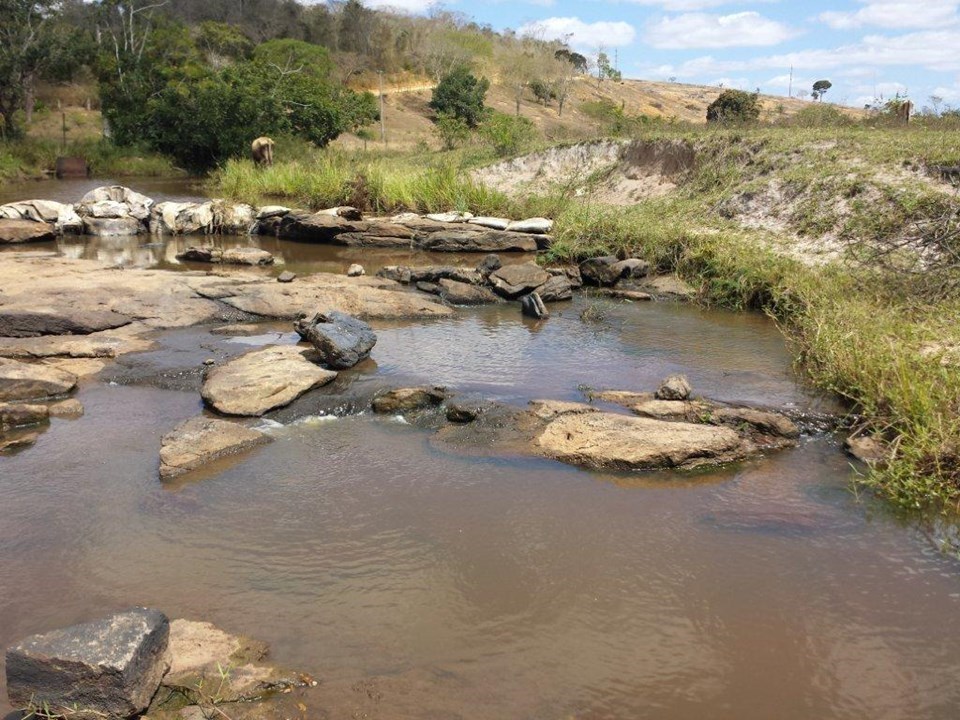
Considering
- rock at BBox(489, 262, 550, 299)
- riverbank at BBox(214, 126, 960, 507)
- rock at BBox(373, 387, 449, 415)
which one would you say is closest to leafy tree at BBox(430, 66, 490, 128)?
riverbank at BBox(214, 126, 960, 507)

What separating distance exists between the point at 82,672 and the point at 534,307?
262 inches

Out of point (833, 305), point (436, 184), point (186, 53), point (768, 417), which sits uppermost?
point (186, 53)

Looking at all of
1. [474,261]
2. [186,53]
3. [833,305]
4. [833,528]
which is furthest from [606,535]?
[186,53]

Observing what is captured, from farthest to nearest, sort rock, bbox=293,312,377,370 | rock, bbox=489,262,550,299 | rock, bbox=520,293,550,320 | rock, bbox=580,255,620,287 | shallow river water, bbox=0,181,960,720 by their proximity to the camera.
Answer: rock, bbox=580,255,620,287, rock, bbox=489,262,550,299, rock, bbox=520,293,550,320, rock, bbox=293,312,377,370, shallow river water, bbox=0,181,960,720

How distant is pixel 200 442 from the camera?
5.05 metres

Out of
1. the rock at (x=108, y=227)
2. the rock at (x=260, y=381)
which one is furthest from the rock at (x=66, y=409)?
the rock at (x=108, y=227)

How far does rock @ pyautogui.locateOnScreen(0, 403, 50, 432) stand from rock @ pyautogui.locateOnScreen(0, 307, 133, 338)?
2055 millimetres

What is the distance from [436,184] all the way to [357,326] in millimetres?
8260

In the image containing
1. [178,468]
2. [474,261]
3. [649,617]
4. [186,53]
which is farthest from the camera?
[186,53]

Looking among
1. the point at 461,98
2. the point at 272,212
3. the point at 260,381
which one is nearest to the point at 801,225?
the point at 260,381

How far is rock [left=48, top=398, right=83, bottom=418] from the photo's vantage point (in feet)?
→ 18.7

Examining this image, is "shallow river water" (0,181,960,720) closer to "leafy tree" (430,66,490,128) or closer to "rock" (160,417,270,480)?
"rock" (160,417,270,480)

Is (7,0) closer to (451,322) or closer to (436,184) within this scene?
(436,184)

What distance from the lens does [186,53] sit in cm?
3234
